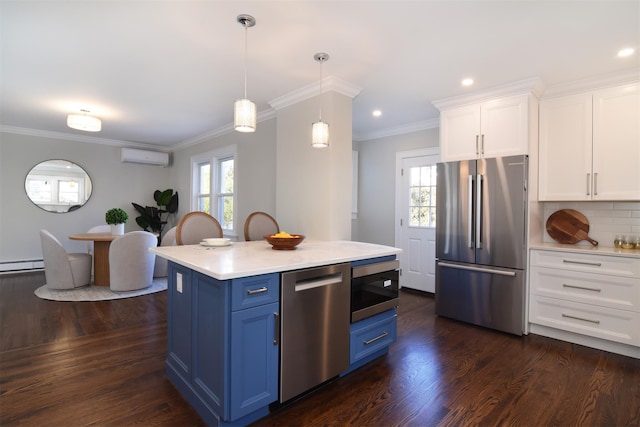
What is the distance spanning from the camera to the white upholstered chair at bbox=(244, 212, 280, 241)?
10.5ft

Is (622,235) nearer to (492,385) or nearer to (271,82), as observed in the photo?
(492,385)

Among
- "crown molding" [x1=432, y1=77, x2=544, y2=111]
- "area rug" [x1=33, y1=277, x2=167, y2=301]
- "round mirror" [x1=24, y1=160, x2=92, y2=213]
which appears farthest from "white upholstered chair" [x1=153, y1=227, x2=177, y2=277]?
"crown molding" [x1=432, y1=77, x2=544, y2=111]

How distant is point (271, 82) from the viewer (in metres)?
3.19

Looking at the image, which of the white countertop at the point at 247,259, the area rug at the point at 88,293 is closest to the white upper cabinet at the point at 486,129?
the white countertop at the point at 247,259

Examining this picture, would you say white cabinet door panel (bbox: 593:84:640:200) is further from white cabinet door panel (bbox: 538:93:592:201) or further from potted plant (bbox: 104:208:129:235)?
potted plant (bbox: 104:208:129:235)

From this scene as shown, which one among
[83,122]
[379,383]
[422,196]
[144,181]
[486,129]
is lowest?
[379,383]

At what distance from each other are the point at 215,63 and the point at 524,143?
295 cm

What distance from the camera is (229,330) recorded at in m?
1.60

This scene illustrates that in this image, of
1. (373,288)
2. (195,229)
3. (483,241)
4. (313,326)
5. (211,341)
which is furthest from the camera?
(483,241)

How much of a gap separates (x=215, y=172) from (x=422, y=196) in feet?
11.3

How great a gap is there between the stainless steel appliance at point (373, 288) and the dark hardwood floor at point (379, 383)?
46cm

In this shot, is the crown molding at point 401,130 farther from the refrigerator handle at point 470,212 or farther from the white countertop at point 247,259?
the white countertop at point 247,259

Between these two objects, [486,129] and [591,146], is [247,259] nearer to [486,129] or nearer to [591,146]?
[486,129]

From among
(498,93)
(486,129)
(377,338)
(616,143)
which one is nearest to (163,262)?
(377,338)
